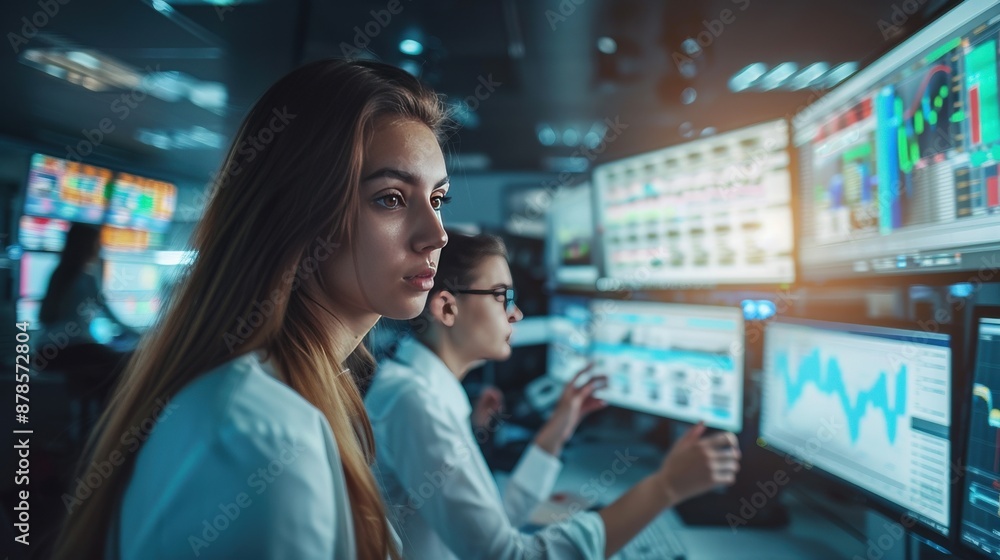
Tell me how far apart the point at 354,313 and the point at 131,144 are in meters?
4.38

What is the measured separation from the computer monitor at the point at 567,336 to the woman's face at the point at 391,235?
52.1 inches

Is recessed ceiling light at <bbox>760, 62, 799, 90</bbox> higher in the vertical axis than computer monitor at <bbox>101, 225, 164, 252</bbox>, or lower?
higher

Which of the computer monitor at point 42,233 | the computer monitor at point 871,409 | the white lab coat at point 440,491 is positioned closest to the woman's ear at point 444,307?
the white lab coat at point 440,491

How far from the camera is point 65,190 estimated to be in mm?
2721

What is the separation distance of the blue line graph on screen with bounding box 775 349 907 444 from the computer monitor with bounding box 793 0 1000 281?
211 millimetres

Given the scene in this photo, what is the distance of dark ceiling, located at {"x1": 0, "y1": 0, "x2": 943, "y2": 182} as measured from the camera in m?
2.26

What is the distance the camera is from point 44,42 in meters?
2.27

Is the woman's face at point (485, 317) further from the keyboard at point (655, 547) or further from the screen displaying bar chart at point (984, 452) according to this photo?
the screen displaying bar chart at point (984, 452)

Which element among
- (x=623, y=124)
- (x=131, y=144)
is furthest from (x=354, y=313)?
(x=131, y=144)

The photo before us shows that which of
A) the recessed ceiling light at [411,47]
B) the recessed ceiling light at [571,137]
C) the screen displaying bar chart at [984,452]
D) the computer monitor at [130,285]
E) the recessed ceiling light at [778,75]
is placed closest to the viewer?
the screen displaying bar chart at [984,452]

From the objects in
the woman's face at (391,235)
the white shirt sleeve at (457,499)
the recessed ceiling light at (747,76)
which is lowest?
the white shirt sleeve at (457,499)

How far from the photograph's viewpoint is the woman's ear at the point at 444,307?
1150 millimetres

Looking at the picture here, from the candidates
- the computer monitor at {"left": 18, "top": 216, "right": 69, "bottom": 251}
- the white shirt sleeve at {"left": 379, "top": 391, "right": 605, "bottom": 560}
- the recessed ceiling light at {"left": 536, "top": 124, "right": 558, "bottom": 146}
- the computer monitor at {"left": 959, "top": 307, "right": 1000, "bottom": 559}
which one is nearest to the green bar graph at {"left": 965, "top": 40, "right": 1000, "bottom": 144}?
the computer monitor at {"left": 959, "top": 307, "right": 1000, "bottom": 559}

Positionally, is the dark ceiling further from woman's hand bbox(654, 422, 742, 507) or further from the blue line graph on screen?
woman's hand bbox(654, 422, 742, 507)
